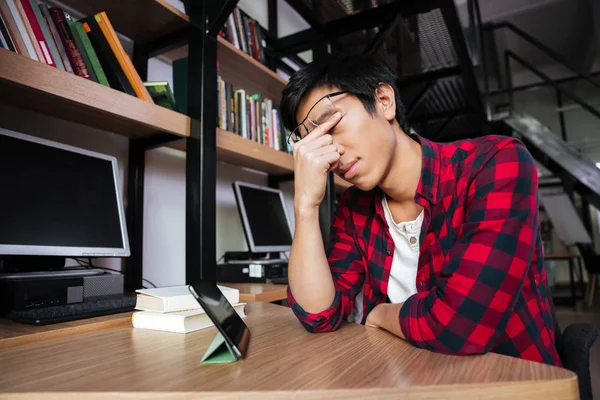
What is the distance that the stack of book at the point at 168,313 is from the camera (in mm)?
808

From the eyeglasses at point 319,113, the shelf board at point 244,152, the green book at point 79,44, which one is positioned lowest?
the eyeglasses at point 319,113

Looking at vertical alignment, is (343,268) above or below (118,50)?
below

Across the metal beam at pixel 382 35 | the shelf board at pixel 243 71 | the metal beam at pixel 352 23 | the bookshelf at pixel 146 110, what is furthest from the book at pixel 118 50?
the metal beam at pixel 382 35

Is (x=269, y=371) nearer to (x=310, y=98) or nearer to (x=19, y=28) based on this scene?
(x=310, y=98)

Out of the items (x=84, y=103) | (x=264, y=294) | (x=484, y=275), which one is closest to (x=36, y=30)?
(x=84, y=103)

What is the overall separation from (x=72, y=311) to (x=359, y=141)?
77 cm

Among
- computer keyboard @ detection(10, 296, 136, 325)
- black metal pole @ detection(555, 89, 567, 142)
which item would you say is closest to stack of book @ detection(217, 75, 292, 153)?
computer keyboard @ detection(10, 296, 136, 325)

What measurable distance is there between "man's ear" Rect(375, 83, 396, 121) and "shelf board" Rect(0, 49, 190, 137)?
2.47 feet

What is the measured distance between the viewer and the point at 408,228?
1.00 m

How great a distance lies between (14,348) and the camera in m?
0.69

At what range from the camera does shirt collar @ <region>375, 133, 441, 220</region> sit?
0.89m

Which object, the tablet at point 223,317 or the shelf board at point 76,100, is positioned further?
the shelf board at point 76,100

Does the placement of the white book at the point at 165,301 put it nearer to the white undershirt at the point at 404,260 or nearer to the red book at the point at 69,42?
the white undershirt at the point at 404,260

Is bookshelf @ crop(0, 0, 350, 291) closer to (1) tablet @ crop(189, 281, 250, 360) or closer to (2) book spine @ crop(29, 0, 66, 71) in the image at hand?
(2) book spine @ crop(29, 0, 66, 71)
